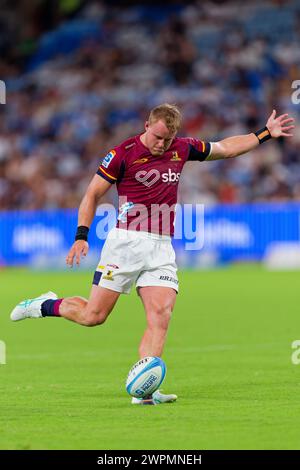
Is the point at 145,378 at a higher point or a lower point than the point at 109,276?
lower

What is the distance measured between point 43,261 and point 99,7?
12.5m

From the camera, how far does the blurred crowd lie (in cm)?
3262

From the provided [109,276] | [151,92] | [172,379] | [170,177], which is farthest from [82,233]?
[151,92]

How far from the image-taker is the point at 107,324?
18.4 m

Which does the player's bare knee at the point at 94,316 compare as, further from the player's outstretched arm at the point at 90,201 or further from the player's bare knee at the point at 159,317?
the player's outstretched arm at the point at 90,201

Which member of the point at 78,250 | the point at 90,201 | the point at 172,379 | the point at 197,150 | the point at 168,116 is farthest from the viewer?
the point at 172,379

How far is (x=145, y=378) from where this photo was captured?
10008 millimetres

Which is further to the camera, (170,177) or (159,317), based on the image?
(170,177)

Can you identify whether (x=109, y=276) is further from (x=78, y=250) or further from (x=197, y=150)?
(x=197, y=150)

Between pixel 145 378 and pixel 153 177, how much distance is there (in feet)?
6.00

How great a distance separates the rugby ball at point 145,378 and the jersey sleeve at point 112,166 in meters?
1.66

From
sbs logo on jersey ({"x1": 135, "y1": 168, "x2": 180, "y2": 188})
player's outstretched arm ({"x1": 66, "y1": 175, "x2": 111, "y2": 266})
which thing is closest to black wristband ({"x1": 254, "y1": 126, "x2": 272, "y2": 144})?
sbs logo on jersey ({"x1": 135, "y1": 168, "x2": 180, "y2": 188})

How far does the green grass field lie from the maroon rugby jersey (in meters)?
1.57
